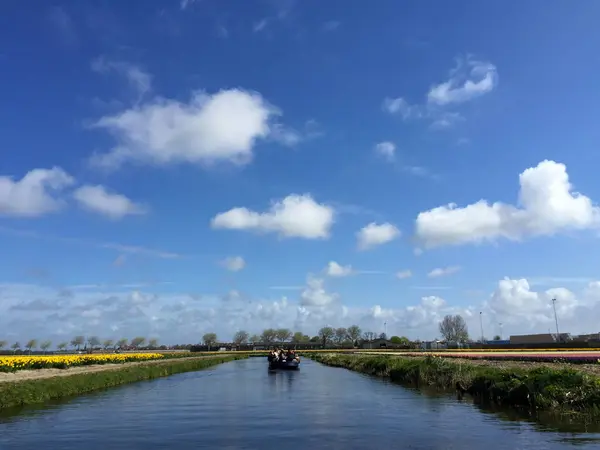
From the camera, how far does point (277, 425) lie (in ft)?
80.4

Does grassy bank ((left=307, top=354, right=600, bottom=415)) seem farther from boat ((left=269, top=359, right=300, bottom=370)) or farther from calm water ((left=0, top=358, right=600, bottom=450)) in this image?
boat ((left=269, top=359, right=300, bottom=370))

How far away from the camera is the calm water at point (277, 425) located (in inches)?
774

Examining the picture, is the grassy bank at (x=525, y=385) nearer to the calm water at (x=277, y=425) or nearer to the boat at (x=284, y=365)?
the calm water at (x=277, y=425)

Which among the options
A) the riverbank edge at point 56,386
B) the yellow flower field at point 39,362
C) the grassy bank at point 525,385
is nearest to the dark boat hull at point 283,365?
the riverbank edge at point 56,386

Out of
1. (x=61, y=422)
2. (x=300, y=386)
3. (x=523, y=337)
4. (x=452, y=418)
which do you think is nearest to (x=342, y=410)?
(x=452, y=418)

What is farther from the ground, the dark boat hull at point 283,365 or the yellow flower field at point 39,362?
the yellow flower field at point 39,362

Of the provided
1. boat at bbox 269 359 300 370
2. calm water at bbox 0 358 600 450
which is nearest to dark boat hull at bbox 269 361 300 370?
boat at bbox 269 359 300 370

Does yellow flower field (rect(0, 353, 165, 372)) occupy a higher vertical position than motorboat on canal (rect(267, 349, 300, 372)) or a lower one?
higher

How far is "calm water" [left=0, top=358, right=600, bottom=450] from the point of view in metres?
19.7

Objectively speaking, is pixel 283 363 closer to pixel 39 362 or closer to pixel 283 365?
pixel 283 365

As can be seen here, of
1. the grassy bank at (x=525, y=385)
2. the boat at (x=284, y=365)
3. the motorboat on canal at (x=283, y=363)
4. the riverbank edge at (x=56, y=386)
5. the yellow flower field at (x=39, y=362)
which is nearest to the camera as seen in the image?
the grassy bank at (x=525, y=385)

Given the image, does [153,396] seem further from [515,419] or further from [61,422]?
[515,419]

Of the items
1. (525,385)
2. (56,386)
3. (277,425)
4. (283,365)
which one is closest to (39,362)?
(56,386)

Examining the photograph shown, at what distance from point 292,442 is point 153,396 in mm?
23078
